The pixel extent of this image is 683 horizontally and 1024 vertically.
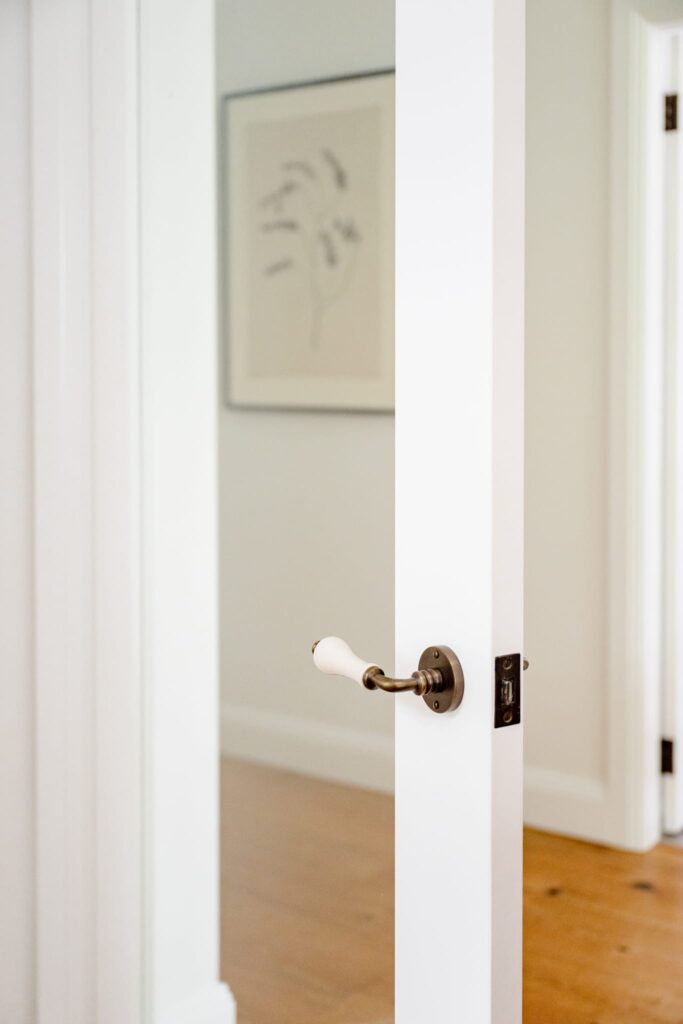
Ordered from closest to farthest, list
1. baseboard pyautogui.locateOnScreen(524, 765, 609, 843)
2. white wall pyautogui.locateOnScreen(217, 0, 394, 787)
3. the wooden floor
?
white wall pyautogui.locateOnScreen(217, 0, 394, 787) < baseboard pyautogui.locateOnScreen(524, 765, 609, 843) < the wooden floor

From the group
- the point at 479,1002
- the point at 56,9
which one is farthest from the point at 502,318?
the point at 56,9

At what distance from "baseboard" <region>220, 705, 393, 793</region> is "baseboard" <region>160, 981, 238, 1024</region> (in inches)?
11.9

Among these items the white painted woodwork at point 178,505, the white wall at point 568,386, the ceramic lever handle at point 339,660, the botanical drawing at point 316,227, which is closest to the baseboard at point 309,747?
the white painted woodwork at point 178,505

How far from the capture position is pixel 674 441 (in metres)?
1.58

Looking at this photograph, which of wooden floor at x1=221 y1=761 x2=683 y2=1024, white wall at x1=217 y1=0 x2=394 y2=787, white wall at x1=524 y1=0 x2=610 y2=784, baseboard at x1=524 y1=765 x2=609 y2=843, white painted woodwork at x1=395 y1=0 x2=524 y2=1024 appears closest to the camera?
white painted woodwork at x1=395 y1=0 x2=524 y2=1024

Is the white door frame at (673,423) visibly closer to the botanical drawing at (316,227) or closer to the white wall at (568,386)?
the white wall at (568,386)

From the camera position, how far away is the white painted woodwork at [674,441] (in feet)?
5.05

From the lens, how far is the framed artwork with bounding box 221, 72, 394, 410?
151cm

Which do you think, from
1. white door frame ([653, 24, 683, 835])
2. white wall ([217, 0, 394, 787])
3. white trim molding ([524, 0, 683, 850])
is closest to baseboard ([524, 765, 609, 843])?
white trim molding ([524, 0, 683, 850])

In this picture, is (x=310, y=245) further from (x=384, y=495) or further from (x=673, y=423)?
(x=384, y=495)

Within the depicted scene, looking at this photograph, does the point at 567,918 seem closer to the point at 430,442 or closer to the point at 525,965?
the point at 525,965

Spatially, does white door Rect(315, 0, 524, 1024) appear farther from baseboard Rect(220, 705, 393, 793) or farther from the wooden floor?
the wooden floor

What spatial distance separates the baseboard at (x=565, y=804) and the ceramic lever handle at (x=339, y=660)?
483 millimetres

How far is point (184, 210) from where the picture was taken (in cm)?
140
